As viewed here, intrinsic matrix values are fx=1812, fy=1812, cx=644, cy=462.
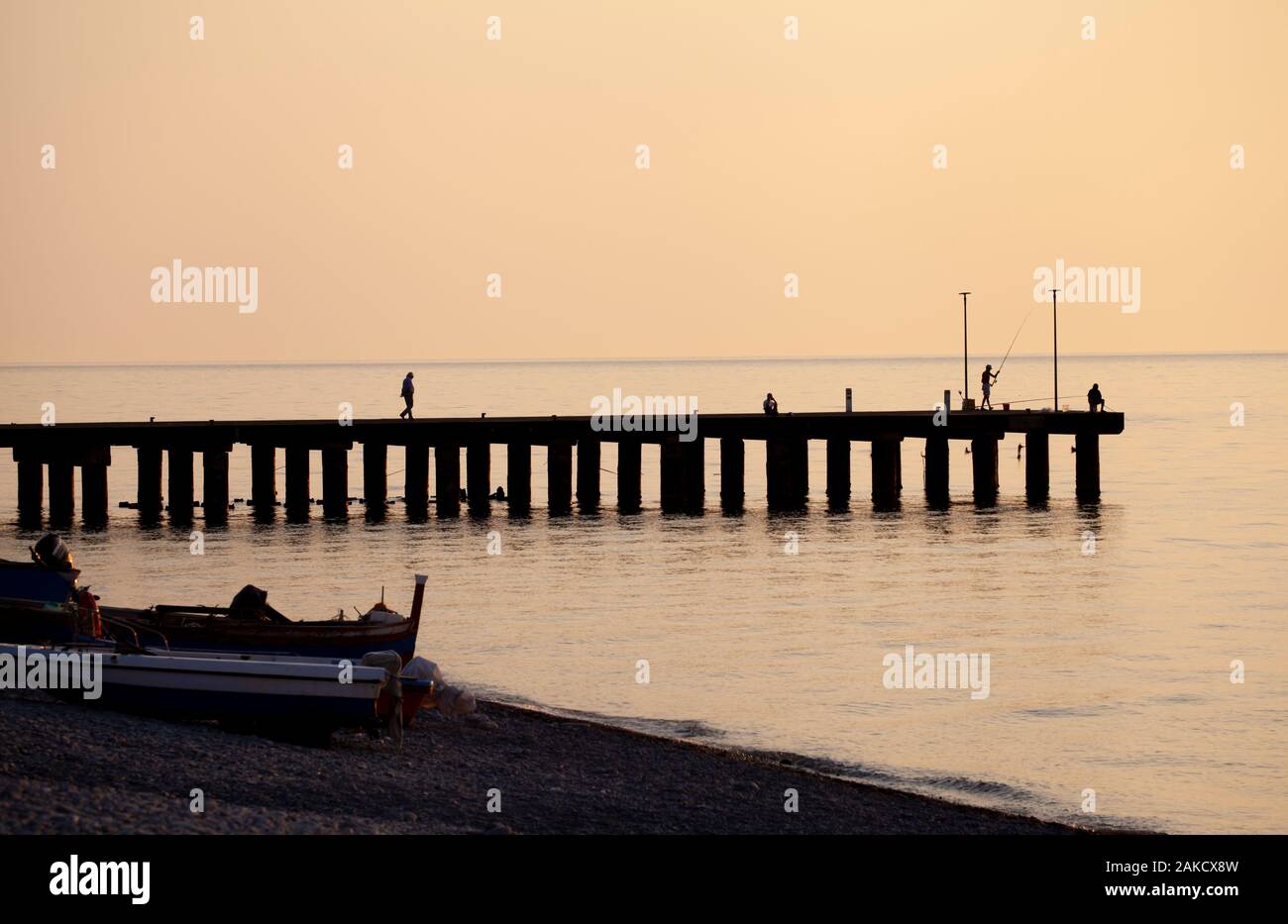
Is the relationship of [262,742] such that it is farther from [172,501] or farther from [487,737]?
[172,501]

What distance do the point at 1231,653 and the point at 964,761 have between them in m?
10.4

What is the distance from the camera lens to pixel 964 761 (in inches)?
853

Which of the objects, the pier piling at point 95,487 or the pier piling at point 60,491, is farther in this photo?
the pier piling at point 60,491

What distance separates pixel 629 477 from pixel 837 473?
618 cm

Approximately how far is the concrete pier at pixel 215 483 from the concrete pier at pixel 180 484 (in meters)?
0.45

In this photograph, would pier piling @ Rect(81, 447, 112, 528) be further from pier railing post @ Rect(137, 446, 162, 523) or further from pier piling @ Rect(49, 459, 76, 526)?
pier railing post @ Rect(137, 446, 162, 523)

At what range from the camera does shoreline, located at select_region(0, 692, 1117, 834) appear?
14.5 metres

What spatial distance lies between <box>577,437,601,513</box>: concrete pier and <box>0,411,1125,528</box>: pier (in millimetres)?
50

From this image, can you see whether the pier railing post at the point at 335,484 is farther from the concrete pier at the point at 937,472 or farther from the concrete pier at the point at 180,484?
the concrete pier at the point at 937,472

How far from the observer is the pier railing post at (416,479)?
5088 centimetres

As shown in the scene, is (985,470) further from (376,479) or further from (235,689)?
(235,689)

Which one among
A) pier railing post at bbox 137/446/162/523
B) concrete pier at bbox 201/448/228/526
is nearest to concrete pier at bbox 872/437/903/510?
concrete pier at bbox 201/448/228/526

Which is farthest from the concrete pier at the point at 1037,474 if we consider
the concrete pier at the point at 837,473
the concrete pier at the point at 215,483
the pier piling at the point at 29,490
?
the pier piling at the point at 29,490
